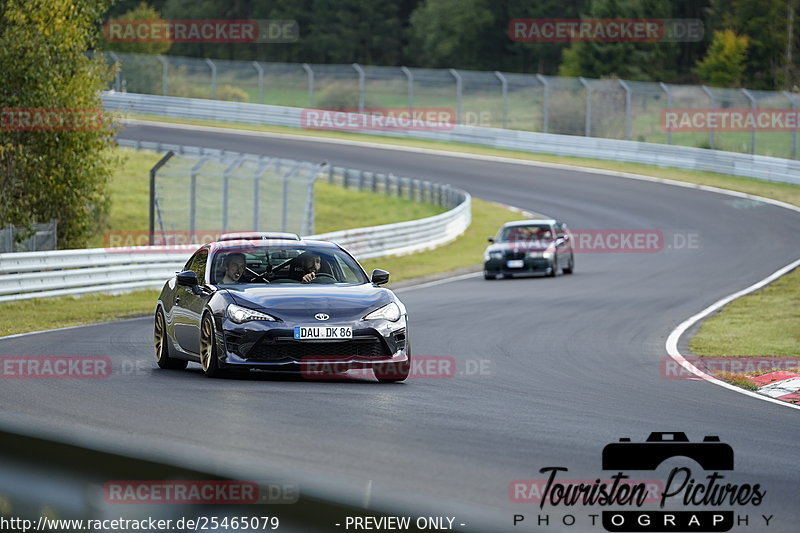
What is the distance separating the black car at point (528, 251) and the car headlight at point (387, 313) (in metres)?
18.0

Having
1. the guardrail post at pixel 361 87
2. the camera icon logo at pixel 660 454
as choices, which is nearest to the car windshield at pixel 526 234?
the camera icon logo at pixel 660 454

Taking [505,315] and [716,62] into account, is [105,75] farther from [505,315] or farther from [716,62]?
[716,62]

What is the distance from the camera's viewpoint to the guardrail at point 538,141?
51.0 metres

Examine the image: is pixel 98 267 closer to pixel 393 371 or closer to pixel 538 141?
pixel 393 371

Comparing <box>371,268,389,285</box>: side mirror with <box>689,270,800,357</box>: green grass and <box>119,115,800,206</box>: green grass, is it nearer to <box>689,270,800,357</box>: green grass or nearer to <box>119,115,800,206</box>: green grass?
<box>689,270,800,357</box>: green grass

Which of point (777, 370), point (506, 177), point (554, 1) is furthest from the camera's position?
point (554, 1)

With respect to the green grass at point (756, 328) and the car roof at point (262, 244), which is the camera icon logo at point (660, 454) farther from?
the green grass at point (756, 328)

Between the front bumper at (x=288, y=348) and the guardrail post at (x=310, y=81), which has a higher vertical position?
the guardrail post at (x=310, y=81)

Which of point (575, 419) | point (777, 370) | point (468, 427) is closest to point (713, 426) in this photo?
point (575, 419)

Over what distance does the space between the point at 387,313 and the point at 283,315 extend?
92cm

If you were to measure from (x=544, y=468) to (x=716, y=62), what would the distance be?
76216mm

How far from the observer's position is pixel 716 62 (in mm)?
79312

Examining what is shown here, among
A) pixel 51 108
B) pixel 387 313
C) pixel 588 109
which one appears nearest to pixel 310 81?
pixel 588 109

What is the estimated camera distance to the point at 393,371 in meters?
11.3
